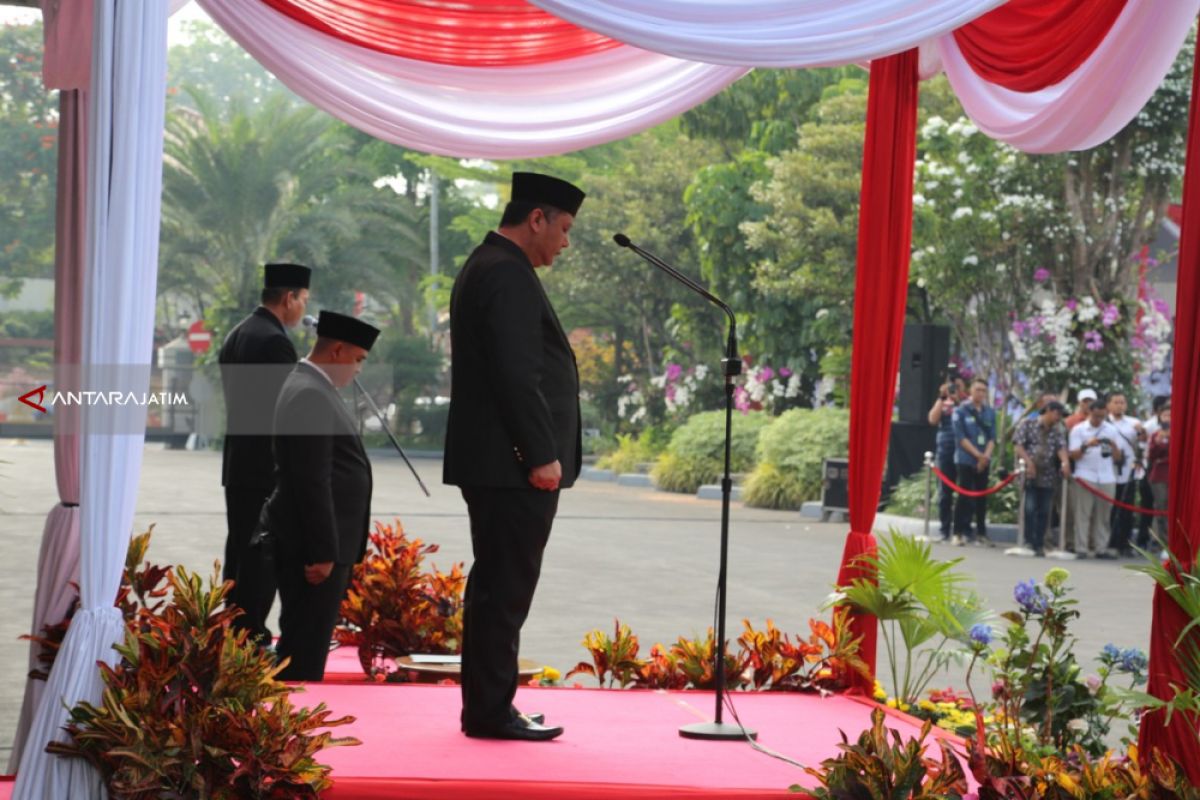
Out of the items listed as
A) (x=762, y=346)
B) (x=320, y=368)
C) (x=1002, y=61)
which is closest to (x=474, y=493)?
(x=320, y=368)

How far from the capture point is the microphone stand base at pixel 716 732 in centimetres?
542

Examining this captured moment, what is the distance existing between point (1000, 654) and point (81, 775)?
3.32 m

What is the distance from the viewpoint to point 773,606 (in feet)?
40.0

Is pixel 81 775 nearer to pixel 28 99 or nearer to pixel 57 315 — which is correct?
pixel 57 315

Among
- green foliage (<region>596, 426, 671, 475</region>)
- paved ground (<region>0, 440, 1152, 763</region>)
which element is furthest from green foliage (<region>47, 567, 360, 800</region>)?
green foliage (<region>596, 426, 671, 475</region>)

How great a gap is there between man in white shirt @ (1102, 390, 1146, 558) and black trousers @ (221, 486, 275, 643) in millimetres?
11309

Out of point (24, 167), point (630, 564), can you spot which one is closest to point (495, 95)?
point (630, 564)

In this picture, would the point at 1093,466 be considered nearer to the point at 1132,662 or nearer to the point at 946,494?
the point at 946,494

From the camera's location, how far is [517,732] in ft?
17.1

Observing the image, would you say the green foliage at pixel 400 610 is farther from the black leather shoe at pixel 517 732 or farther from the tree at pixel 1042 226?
the tree at pixel 1042 226

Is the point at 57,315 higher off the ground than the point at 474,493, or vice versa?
the point at 57,315

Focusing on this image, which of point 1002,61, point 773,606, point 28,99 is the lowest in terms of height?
point 773,606

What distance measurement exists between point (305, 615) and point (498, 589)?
1236 mm

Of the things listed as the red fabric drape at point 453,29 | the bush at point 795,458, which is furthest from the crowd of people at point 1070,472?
the red fabric drape at point 453,29
